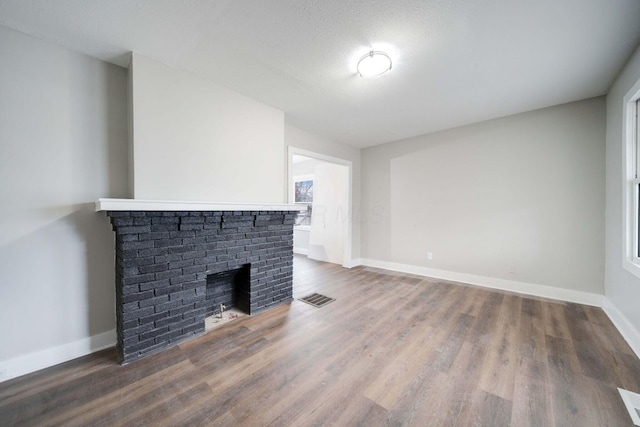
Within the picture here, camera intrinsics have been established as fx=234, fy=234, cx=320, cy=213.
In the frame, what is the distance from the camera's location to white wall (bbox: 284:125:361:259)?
3.73 metres

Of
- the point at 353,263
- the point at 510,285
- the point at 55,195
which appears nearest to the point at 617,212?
the point at 510,285

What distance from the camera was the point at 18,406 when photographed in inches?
56.2

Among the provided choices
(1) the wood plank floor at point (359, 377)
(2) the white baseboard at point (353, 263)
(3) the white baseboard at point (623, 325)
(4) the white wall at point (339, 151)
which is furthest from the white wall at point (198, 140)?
(3) the white baseboard at point (623, 325)

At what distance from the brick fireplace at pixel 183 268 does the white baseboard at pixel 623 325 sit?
332 centimetres

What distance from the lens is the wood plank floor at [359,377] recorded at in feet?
4.47

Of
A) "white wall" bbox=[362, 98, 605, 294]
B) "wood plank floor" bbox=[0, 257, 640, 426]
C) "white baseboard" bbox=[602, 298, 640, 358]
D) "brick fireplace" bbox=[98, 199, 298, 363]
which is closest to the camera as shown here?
"wood plank floor" bbox=[0, 257, 640, 426]

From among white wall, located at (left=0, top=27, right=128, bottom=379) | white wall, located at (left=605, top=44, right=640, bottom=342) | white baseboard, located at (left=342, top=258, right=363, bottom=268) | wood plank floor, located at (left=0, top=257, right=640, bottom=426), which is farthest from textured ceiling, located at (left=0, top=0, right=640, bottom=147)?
white baseboard, located at (left=342, top=258, right=363, bottom=268)

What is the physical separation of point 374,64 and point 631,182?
265cm

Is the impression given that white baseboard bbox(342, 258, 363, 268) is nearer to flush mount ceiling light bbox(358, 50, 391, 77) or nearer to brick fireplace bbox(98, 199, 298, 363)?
brick fireplace bbox(98, 199, 298, 363)

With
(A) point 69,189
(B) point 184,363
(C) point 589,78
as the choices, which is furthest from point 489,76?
(A) point 69,189

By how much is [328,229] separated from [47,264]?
4.25 m

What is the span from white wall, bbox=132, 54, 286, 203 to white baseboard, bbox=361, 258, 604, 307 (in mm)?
2973

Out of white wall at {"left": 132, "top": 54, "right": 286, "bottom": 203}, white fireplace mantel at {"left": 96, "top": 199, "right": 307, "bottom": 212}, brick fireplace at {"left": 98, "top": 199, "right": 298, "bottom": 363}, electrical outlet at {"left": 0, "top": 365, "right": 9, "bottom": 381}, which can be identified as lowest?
electrical outlet at {"left": 0, "top": 365, "right": 9, "bottom": 381}

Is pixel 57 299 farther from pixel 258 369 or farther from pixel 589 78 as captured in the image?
pixel 589 78
